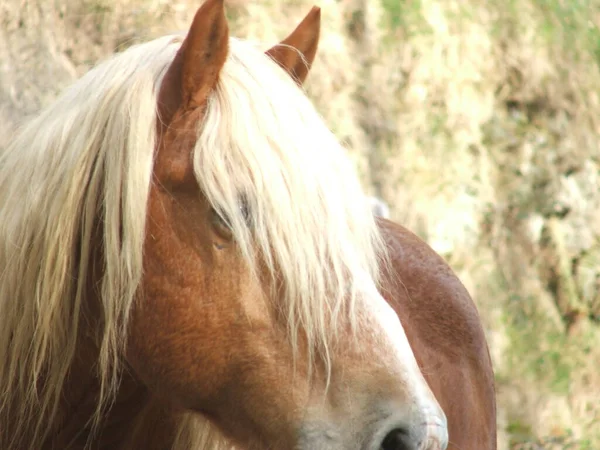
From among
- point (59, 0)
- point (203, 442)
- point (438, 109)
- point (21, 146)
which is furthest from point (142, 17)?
point (203, 442)

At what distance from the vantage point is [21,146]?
2.12 m

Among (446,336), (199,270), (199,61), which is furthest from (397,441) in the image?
(446,336)

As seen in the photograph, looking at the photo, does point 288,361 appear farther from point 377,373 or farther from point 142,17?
point 142,17

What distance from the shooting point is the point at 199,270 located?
1.87m

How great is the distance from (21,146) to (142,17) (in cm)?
266

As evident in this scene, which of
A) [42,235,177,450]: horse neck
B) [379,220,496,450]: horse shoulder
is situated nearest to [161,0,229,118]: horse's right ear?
[42,235,177,450]: horse neck

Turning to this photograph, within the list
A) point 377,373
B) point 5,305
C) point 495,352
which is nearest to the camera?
point 377,373

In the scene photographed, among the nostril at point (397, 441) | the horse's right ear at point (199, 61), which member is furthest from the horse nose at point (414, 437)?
the horse's right ear at point (199, 61)

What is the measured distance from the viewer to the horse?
71.9 inches

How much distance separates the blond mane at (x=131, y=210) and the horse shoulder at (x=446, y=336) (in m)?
0.87

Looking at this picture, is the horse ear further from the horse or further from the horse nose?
the horse nose

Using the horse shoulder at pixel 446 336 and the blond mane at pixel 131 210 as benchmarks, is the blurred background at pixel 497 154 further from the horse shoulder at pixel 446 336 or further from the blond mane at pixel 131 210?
the blond mane at pixel 131 210

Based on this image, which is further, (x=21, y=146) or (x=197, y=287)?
(x=21, y=146)

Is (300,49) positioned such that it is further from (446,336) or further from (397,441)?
(446,336)
